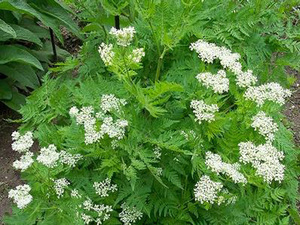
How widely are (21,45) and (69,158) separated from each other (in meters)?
2.14

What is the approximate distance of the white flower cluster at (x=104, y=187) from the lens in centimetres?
261

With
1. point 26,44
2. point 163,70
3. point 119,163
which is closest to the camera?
point 119,163

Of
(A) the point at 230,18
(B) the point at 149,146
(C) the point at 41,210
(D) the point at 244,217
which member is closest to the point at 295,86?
(A) the point at 230,18

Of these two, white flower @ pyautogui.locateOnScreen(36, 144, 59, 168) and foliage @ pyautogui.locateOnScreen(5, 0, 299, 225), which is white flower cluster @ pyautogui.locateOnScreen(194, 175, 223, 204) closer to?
foliage @ pyautogui.locateOnScreen(5, 0, 299, 225)

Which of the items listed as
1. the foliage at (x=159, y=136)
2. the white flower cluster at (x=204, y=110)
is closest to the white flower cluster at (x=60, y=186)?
the foliage at (x=159, y=136)

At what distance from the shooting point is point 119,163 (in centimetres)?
253

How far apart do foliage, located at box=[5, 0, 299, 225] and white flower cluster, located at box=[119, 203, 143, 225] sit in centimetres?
2

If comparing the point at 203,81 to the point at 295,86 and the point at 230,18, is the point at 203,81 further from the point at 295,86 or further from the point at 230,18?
the point at 295,86

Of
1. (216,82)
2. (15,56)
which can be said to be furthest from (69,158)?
(15,56)

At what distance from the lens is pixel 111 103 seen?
2.62 metres

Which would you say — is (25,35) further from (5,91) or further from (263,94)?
(263,94)

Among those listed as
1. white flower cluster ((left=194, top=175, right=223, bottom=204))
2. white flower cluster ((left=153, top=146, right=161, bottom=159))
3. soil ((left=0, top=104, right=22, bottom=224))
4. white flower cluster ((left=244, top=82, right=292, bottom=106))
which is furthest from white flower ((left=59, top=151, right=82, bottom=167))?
soil ((left=0, top=104, right=22, bottom=224))

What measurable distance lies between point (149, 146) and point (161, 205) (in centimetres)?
37

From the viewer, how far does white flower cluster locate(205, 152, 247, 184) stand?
2.44 metres
